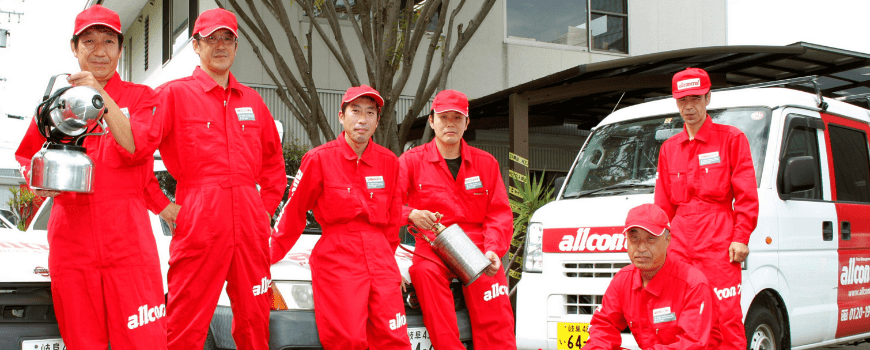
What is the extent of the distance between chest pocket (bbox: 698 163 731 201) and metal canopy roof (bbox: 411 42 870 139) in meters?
4.05

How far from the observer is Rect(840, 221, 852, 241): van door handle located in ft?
20.2

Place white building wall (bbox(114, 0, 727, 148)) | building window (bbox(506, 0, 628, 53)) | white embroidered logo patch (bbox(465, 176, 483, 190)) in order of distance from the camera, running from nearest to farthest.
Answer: white embroidered logo patch (bbox(465, 176, 483, 190)), white building wall (bbox(114, 0, 727, 148)), building window (bbox(506, 0, 628, 53))

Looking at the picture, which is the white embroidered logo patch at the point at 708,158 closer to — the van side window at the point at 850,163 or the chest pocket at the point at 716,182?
the chest pocket at the point at 716,182

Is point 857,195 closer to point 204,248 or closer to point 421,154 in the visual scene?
point 421,154

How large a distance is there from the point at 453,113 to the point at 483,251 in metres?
0.87

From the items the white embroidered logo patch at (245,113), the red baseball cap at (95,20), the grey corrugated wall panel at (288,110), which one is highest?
the grey corrugated wall panel at (288,110)

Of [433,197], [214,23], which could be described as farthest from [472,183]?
[214,23]

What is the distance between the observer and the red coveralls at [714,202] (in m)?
4.69

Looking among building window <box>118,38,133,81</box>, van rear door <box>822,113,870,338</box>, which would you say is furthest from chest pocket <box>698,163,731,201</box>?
building window <box>118,38,133,81</box>

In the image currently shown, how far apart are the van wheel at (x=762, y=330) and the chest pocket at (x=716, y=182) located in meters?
0.92

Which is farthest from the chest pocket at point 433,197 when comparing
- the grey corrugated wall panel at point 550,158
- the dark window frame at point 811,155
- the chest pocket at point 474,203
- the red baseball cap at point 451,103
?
the grey corrugated wall panel at point 550,158

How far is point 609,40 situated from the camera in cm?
1780

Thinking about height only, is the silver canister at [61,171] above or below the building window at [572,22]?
below

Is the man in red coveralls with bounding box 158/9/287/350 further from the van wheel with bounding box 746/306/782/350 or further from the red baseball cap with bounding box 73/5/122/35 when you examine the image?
the van wheel with bounding box 746/306/782/350
